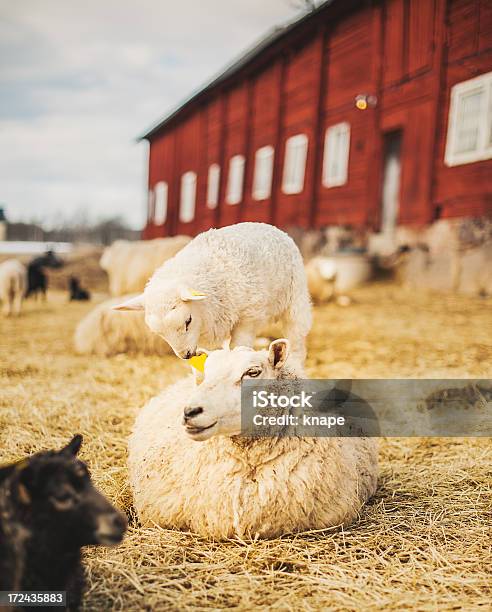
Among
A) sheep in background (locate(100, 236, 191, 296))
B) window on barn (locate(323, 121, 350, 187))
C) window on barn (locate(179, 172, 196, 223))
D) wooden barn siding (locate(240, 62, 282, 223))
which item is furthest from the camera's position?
window on barn (locate(179, 172, 196, 223))

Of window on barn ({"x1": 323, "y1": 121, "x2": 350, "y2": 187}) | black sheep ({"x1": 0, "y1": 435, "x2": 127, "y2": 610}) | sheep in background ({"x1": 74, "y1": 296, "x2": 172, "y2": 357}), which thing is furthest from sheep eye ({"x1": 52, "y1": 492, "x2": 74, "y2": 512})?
window on barn ({"x1": 323, "y1": 121, "x2": 350, "y2": 187})

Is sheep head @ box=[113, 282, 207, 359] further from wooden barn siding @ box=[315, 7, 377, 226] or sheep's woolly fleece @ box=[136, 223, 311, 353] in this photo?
wooden barn siding @ box=[315, 7, 377, 226]

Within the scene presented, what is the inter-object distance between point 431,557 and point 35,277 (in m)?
14.1

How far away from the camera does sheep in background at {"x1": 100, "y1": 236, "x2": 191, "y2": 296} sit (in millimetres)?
9773

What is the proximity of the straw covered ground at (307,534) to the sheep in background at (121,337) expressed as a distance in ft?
0.95

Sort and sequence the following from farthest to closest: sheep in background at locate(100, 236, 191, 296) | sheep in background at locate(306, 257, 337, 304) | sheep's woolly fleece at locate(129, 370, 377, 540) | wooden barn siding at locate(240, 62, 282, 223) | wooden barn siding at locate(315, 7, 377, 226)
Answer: wooden barn siding at locate(240, 62, 282, 223)
wooden barn siding at locate(315, 7, 377, 226)
sheep in background at locate(306, 257, 337, 304)
sheep in background at locate(100, 236, 191, 296)
sheep's woolly fleece at locate(129, 370, 377, 540)

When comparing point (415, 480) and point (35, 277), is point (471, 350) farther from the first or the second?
point (35, 277)

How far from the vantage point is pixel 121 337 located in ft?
25.2

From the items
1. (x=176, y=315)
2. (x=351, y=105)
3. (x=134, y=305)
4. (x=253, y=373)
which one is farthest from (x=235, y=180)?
(x=253, y=373)

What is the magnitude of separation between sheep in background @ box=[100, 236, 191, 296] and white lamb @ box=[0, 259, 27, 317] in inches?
104

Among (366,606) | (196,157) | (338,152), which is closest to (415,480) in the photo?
(366,606)

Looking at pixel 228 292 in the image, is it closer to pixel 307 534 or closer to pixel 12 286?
pixel 307 534

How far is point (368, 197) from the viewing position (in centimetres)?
1384

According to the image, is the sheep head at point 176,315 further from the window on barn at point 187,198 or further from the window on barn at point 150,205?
the window on barn at point 150,205
